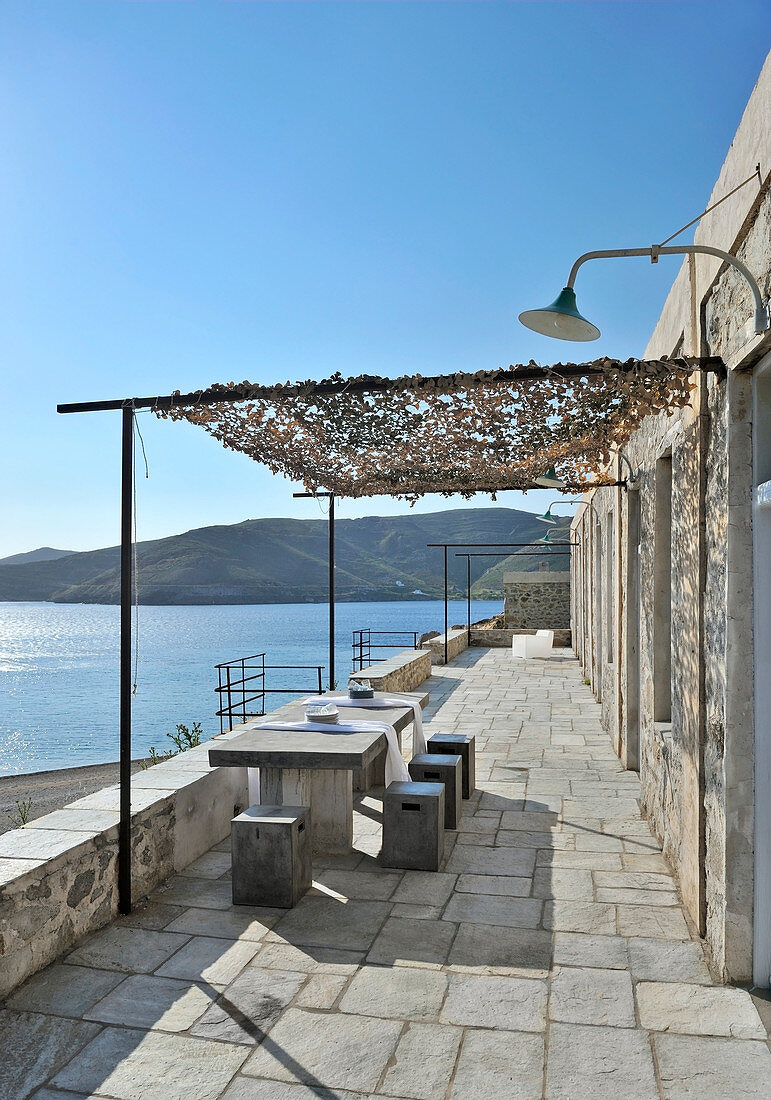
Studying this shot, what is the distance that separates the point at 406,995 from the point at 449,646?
472 inches

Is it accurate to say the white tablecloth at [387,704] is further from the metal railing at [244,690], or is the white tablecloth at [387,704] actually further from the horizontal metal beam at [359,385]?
the horizontal metal beam at [359,385]

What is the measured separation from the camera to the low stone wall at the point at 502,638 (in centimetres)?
1741

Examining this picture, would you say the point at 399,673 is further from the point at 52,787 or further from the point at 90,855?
the point at 52,787

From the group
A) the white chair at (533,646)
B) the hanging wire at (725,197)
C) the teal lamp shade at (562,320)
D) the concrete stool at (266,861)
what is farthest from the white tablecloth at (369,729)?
the white chair at (533,646)

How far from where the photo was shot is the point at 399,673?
9297mm

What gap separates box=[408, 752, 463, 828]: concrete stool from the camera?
456cm

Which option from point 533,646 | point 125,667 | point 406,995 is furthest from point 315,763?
point 533,646

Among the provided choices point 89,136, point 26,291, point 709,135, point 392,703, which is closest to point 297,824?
point 392,703

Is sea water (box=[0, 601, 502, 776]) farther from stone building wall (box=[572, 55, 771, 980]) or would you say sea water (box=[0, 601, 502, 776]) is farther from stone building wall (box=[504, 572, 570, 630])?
stone building wall (box=[504, 572, 570, 630])

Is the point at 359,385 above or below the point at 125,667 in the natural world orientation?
above

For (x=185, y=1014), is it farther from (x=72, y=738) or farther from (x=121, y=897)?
(x=72, y=738)

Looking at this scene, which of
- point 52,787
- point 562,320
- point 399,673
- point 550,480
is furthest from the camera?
point 52,787

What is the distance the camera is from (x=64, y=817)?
3299mm

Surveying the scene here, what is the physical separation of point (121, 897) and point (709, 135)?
4760 mm
